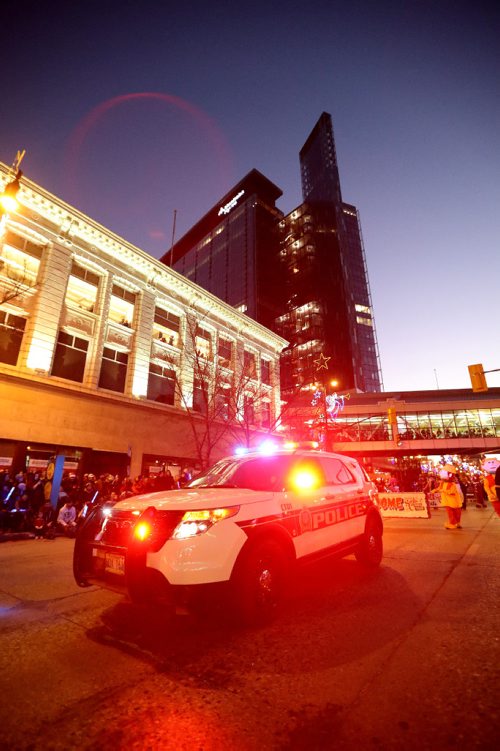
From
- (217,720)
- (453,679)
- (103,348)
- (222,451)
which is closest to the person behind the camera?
(217,720)

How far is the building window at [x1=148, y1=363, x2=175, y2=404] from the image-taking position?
23.3 metres

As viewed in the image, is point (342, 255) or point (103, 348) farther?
point (342, 255)

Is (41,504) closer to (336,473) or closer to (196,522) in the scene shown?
(336,473)

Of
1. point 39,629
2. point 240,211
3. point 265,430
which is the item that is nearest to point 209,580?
point 39,629

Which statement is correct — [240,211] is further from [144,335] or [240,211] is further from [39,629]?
[39,629]

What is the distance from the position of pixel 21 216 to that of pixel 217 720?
2287 centimetres

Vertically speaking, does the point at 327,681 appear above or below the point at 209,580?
below

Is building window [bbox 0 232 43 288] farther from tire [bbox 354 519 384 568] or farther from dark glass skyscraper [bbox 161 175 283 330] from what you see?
dark glass skyscraper [bbox 161 175 283 330]

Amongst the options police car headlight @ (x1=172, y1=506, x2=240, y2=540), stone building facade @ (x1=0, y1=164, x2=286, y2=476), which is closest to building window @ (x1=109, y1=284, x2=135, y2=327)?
stone building facade @ (x1=0, y1=164, x2=286, y2=476)

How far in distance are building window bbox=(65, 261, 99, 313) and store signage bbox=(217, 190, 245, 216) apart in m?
69.4

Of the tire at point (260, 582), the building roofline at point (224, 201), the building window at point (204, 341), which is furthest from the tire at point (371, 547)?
the building roofline at point (224, 201)

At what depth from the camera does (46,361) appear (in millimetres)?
17875

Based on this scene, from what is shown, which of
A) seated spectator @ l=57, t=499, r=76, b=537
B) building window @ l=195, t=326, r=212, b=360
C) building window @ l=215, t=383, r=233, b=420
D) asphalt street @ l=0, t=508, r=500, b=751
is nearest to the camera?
asphalt street @ l=0, t=508, r=500, b=751

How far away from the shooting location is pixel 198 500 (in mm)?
3551
